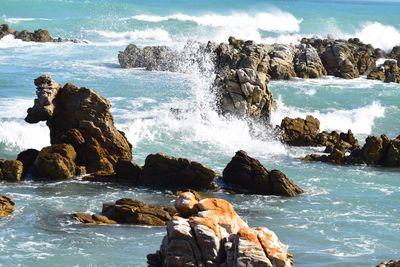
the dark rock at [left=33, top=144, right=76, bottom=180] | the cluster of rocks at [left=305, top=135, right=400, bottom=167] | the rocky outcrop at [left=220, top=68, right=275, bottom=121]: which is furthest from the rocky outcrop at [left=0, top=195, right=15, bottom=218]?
the rocky outcrop at [left=220, top=68, right=275, bottom=121]

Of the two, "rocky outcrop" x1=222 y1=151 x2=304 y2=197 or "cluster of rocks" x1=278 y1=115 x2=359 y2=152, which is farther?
"cluster of rocks" x1=278 y1=115 x2=359 y2=152

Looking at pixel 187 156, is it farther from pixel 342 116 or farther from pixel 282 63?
pixel 282 63

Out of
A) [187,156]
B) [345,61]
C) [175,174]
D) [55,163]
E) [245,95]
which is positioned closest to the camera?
[175,174]

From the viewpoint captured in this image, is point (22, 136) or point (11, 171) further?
point (22, 136)

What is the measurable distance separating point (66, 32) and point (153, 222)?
61.6m

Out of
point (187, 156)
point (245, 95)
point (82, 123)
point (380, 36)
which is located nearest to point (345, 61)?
point (245, 95)

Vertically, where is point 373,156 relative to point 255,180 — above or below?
above

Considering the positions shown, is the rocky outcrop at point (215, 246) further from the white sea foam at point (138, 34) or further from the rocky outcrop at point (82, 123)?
the white sea foam at point (138, 34)

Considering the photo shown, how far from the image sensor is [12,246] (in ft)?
58.8

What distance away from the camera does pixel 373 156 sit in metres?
29.1

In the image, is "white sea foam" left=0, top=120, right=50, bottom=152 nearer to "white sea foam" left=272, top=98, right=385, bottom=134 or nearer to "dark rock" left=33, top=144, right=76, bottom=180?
"dark rock" left=33, top=144, right=76, bottom=180

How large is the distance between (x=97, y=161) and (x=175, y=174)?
9.76 feet

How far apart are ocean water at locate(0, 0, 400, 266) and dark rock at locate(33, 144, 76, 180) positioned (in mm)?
463

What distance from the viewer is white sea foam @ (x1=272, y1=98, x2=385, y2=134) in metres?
37.3
